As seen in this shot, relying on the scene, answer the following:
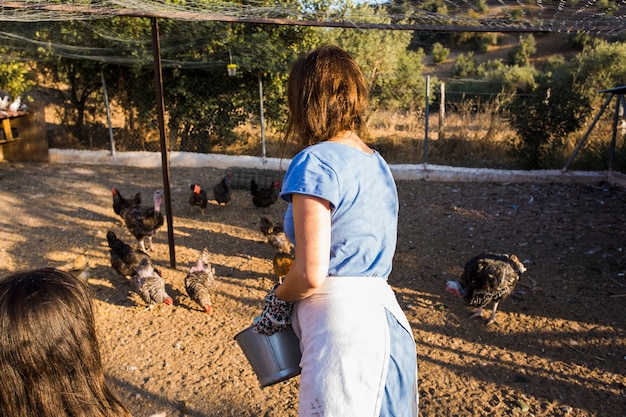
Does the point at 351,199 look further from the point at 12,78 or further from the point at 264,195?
the point at 12,78

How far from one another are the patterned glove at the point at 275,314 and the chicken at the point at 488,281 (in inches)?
124

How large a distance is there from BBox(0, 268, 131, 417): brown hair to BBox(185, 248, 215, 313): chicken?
339cm

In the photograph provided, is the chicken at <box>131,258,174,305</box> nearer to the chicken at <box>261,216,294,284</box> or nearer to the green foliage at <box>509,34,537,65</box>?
the chicken at <box>261,216,294,284</box>

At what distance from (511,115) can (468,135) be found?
1487mm

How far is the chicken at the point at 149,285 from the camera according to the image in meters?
4.89

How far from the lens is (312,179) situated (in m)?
1.57

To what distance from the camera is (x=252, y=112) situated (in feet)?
38.0

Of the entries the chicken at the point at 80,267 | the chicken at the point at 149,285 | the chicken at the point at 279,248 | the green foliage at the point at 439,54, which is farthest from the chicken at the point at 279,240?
the green foliage at the point at 439,54

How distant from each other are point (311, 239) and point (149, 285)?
3.78 m

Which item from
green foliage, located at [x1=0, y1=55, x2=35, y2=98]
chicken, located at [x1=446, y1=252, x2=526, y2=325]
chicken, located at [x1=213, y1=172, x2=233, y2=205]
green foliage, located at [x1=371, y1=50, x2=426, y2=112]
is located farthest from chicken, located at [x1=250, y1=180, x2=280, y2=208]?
green foliage, located at [x1=0, y1=55, x2=35, y2=98]

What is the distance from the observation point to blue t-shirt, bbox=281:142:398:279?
5.21 ft

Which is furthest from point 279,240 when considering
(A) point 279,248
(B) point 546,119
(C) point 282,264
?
(B) point 546,119

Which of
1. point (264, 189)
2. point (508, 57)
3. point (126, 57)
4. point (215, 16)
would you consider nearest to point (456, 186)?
point (264, 189)

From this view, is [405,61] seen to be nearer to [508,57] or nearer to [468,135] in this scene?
[468,135]
